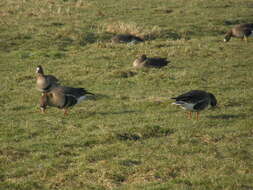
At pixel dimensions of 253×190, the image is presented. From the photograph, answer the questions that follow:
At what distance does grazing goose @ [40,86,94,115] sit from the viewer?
12.3m

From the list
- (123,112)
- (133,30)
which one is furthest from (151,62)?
(133,30)

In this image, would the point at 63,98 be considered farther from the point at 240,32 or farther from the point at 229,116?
the point at 240,32

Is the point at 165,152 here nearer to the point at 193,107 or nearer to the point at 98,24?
the point at 193,107

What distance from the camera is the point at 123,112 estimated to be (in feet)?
41.5

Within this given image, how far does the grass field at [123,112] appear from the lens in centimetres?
846

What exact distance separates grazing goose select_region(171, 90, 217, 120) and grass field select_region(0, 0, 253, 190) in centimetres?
31

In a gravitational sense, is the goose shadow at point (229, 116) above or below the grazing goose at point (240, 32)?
below

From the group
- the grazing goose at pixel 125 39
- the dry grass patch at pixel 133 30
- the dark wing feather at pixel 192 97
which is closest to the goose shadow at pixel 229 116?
the dark wing feather at pixel 192 97

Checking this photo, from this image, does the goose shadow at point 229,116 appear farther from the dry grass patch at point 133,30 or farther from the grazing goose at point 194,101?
the dry grass patch at point 133,30

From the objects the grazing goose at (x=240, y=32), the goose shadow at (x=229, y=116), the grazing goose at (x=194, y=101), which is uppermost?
the grazing goose at (x=240, y=32)

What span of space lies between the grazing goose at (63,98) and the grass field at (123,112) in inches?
12.3

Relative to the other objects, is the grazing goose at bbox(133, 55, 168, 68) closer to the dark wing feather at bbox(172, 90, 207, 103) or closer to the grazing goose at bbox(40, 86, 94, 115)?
the grazing goose at bbox(40, 86, 94, 115)

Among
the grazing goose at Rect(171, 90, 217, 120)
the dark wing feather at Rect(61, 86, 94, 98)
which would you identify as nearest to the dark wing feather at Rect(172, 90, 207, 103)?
the grazing goose at Rect(171, 90, 217, 120)

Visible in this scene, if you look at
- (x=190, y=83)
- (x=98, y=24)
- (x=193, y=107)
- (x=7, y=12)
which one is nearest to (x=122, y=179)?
(x=193, y=107)
